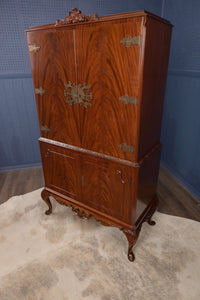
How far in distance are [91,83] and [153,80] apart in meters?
0.51

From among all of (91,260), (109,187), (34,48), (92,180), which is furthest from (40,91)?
(91,260)

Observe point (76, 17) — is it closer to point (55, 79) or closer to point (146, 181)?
point (55, 79)

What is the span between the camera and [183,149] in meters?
3.28

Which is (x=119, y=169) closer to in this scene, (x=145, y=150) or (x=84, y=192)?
(x=145, y=150)

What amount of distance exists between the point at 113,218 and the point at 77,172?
60cm

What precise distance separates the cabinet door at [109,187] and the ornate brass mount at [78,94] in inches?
21.2

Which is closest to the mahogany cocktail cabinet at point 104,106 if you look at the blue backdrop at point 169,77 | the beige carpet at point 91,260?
the beige carpet at point 91,260

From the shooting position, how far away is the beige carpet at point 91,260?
5.96ft

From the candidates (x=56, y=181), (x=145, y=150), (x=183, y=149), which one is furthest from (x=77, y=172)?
(x=183, y=149)

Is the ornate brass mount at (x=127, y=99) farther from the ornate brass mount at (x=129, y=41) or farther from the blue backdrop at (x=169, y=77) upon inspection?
the blue backdrop at (x=169, y=77)

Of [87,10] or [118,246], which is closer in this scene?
[118,246]

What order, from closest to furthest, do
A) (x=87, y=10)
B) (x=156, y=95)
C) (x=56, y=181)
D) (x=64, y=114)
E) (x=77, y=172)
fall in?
(x=156, y=95), (x=64, y=114), (x=77, y=172), (x=56, y=181), (x=87, y=10)

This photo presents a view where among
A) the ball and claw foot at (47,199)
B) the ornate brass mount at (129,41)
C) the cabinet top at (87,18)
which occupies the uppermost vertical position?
the cabinet top at (87,18)

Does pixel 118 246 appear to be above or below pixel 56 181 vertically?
below
